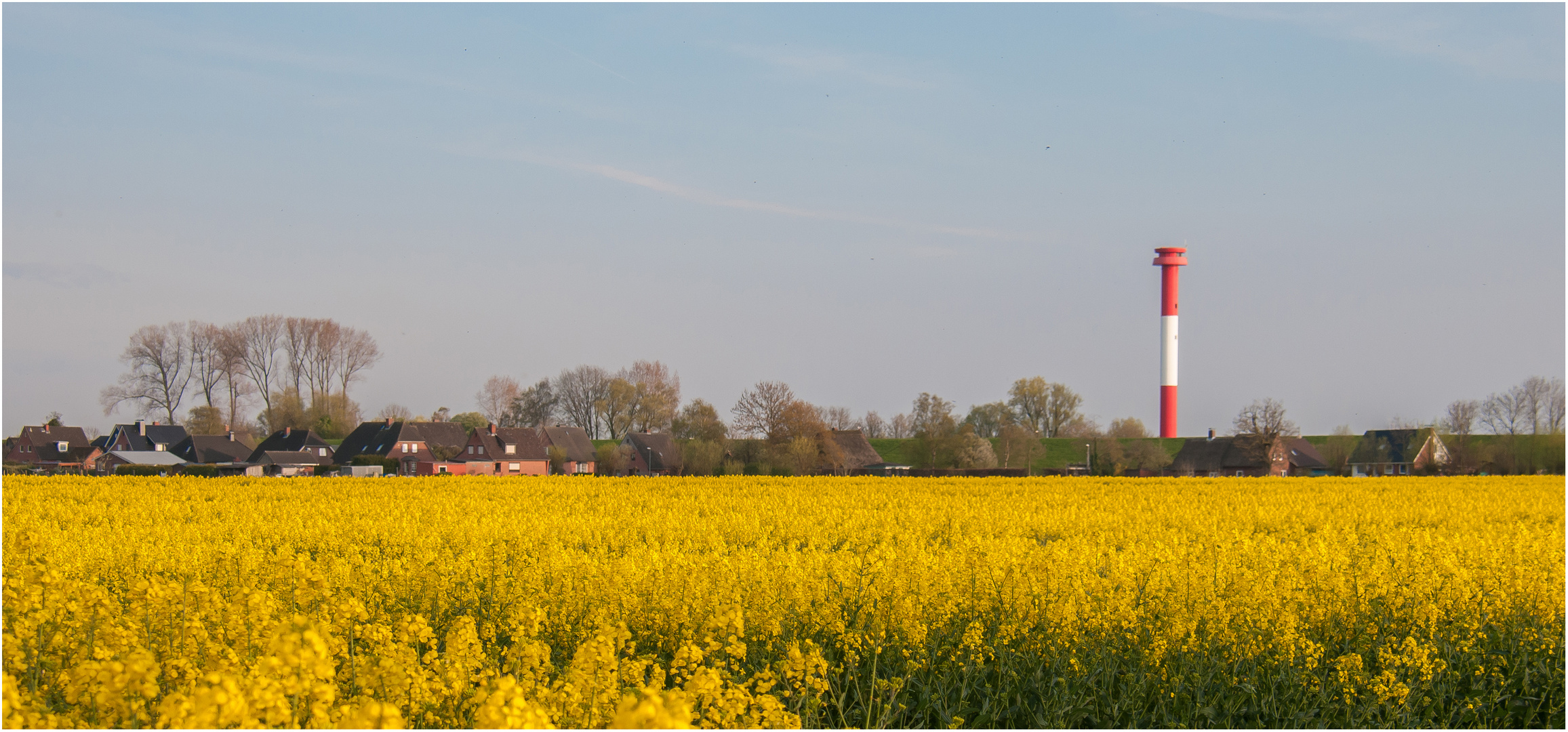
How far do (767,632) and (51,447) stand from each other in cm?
8825

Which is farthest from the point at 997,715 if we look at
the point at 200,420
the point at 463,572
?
the point at 200,420

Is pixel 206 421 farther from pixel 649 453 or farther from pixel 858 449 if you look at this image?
pixel 858 449

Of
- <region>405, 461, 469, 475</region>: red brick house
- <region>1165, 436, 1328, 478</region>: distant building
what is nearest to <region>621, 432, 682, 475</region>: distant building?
<region>405, 461, 469, 475</region>: red brick house

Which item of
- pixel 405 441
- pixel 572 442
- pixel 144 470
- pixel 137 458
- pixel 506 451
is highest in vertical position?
pixel 572 442

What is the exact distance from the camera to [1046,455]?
252ft

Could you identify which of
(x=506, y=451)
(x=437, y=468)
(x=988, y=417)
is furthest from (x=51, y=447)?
(x=988, y=417)

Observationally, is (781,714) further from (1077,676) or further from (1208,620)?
(1208,620)

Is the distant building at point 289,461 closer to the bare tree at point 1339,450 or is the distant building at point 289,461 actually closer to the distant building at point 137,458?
the distant building at point 137,458

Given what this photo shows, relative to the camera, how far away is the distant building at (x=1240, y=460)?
6328 cm

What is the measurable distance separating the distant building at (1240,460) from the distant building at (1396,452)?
2.47m

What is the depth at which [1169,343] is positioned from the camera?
73.5m

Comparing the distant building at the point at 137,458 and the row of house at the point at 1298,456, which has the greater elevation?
the row of house at the point at 1298,456

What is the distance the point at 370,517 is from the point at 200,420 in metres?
65.2

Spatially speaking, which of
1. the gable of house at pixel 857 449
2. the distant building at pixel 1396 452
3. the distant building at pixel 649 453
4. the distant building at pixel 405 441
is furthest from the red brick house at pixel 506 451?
the distant building at pixel 1396 452
